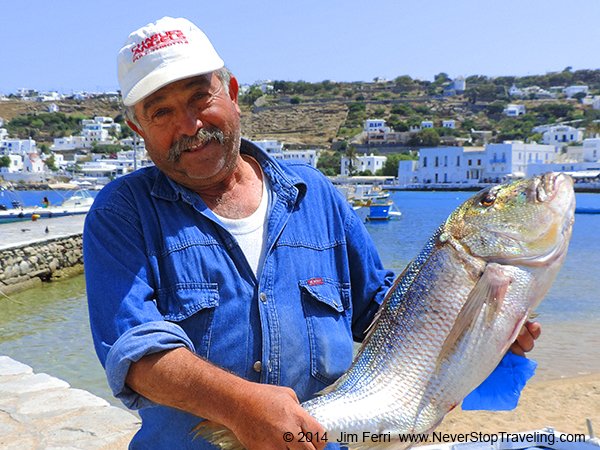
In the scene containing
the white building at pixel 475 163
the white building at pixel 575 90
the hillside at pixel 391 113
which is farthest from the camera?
the white building at pixel 575 90

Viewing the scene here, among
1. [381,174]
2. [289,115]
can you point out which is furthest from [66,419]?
[289,115]

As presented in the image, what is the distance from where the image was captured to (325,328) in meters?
2.20

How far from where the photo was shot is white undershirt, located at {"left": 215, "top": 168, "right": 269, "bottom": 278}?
215 cm

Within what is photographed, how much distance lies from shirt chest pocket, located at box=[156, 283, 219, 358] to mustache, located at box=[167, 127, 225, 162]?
44 centimetres

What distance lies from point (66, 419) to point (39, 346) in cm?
677

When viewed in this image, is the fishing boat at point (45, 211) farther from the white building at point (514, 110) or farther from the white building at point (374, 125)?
the white building at point (514, 110)

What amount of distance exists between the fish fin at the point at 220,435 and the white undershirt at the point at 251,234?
545 millimetres

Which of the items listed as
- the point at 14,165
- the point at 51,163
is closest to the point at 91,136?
the point at 51,163

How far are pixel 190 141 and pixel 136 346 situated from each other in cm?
74

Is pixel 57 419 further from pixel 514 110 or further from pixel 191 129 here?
pixel 514 110

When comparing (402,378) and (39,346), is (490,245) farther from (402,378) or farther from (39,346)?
(39,346)

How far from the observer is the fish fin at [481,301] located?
1832 mm

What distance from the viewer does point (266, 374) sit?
2.09m

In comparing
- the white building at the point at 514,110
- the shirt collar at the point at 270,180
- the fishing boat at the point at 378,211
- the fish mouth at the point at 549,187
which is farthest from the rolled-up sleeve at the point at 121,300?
the white building at the point at 514,110
